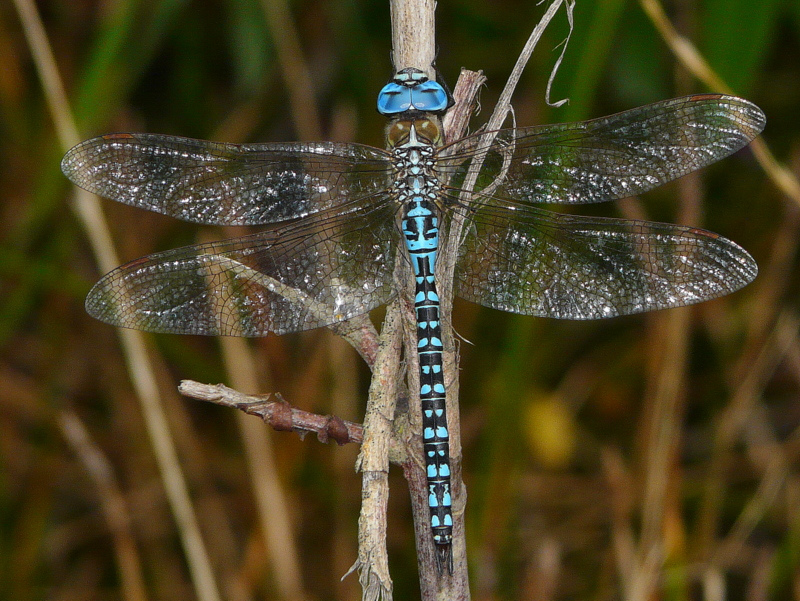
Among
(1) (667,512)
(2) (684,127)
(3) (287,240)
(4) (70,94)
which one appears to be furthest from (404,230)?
(4) (70,94)

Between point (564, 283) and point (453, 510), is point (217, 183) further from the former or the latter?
point (453, 510)

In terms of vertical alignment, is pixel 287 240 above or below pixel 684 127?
below

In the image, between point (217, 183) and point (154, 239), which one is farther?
point (154, 239)

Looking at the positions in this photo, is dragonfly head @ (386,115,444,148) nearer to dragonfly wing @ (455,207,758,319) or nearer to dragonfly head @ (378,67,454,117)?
dragonfly head @ (378,67,454,117)

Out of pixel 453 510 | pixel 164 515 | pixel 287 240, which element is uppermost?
pixel 287 240

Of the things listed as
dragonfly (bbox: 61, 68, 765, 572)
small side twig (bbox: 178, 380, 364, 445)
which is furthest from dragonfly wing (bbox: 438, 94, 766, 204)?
small side twig (bbox: 178, 380, 364, 445)
